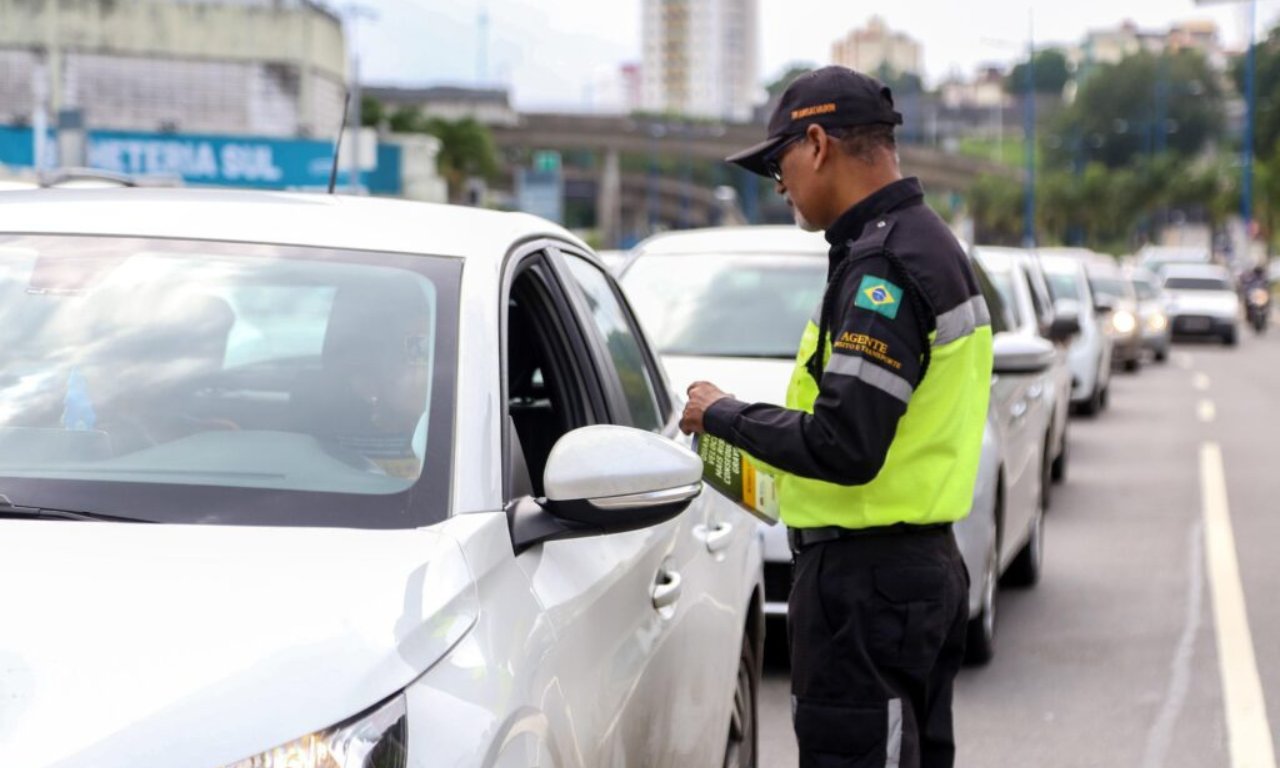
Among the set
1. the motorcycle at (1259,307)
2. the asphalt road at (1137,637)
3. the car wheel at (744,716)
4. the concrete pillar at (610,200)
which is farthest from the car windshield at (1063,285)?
the concrete pillar at (610,200)

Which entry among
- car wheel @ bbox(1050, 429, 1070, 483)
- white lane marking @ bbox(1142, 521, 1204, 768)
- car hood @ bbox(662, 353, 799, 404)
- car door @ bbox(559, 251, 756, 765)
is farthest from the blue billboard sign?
car door @ bbox(559, 251, 756, 765)

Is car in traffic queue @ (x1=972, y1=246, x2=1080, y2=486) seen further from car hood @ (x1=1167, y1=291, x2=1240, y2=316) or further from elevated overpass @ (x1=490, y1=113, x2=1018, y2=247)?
elevated overpass @ (x1=490, y1=113, x2=1018, y2=247)

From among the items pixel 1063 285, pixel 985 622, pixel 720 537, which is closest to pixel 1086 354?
pixel 1063 285

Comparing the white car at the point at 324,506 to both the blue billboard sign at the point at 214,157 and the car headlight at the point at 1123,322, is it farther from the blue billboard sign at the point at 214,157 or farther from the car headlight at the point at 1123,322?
the blue billboard sign at the point at 214,157

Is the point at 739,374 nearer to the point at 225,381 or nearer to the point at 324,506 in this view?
the point at 225,381

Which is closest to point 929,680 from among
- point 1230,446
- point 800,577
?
point 800,577

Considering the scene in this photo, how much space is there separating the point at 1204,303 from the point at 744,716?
37.2 meters

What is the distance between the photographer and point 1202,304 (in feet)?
132

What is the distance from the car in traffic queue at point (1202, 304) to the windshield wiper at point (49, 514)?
38.0 metres

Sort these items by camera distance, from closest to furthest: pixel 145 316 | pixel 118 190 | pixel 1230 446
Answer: pixel 145 316 → pixel 118 190 → pixel 1230 446

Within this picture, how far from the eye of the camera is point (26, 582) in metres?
2.68

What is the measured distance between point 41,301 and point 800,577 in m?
1.49

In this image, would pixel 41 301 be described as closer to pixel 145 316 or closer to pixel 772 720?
pixel 145 316

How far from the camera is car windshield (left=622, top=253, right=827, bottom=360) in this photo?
8742 mm
